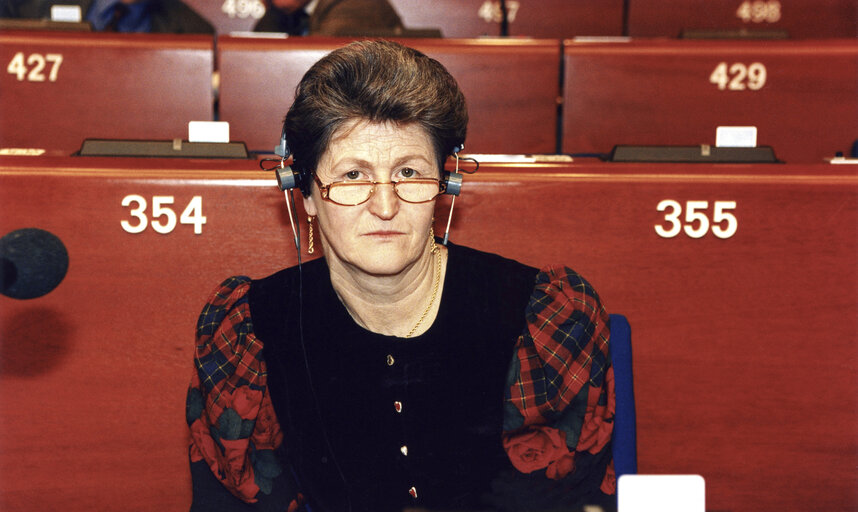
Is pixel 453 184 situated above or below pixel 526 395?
above

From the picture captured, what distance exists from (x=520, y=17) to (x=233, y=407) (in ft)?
9.80

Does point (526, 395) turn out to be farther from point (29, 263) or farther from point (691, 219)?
point (29, 263)

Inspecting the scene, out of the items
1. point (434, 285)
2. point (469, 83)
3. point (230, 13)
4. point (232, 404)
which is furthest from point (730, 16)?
point (232, 404)

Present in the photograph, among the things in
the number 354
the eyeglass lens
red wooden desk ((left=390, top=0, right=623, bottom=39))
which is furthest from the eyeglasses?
red wooden desk ((left=390, top=0, right=623, bottom=39))

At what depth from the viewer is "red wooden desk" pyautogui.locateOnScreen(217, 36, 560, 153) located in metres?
2.21

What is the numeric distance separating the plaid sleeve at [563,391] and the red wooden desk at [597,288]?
0.88 feet

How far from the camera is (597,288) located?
143 centimetres

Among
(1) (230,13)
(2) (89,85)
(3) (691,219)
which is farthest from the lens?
(1) (230,13)

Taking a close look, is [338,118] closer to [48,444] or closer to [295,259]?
[295,259]

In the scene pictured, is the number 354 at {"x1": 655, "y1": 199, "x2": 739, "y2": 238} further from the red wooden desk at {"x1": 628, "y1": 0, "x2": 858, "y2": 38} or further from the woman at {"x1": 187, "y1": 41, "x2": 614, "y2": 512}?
the red wooden desk at {"x1": 628, "y1": 0, "x2": 858, "y2": 38}

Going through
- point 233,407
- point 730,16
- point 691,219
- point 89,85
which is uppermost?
point 730,16

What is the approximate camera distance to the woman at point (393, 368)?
3.73 ft

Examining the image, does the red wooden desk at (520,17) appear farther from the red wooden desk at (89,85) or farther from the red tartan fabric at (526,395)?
the red tartan fabric at (526,395)

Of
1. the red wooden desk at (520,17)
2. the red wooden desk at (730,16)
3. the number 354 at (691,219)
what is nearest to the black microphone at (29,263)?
the number 354 at (691,219)
